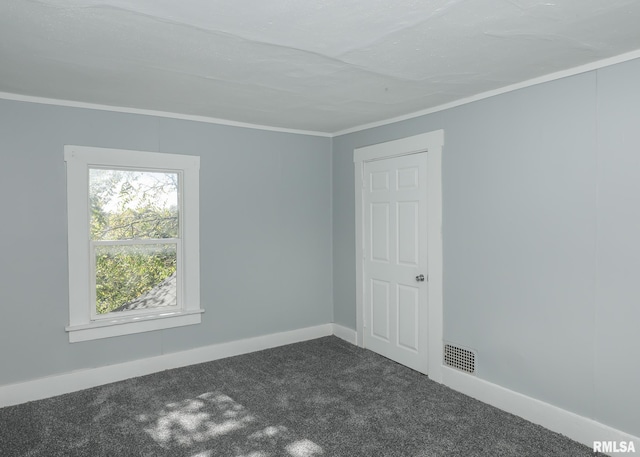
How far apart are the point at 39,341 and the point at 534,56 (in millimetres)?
4131

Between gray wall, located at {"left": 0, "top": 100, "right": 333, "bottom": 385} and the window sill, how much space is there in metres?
0.07

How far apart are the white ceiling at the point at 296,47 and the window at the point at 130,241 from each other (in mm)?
625

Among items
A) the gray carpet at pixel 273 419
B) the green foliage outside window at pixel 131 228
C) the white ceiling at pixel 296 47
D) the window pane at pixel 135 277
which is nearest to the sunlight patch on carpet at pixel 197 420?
the gray carpet at pixel 273 419

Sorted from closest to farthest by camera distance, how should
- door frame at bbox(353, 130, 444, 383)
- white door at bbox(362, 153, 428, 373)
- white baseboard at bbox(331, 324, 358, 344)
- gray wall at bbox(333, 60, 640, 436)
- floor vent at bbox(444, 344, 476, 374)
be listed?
gray wall at bbox(333, 60, 640, 436)
floor vent at bbox(444, 344, 476, 374)
door frame at bbox(353, 130, 444, 383)
white door at bbox(362, 153, 428, 373)
white baseboard at bbox(331, 324, 358, 344)

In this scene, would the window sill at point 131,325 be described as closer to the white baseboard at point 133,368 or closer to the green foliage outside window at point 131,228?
the green foliage outside window at point 131,228

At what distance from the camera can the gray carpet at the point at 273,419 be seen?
8.61 feet

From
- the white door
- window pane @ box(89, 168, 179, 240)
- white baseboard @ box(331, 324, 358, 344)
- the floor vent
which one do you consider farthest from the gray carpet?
window pane @ box(89, 168, 179, 240)

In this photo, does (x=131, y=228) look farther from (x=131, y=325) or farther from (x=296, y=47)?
(x=296, y=47)

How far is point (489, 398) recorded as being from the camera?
3.25m

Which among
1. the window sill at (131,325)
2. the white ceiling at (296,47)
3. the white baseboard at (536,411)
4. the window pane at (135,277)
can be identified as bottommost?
the white baseboard at (536,411)

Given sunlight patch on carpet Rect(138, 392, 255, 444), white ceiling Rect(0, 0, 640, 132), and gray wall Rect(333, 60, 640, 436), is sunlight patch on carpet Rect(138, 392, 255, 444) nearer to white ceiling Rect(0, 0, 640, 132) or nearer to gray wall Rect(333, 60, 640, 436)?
gray wall Rect(333, 60, 640, 436)

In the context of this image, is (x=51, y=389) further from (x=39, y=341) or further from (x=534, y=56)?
(x=534, y=56)

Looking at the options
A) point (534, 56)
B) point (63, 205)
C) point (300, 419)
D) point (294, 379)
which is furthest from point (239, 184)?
point (534, 56)

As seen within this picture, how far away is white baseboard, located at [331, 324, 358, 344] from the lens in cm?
470
